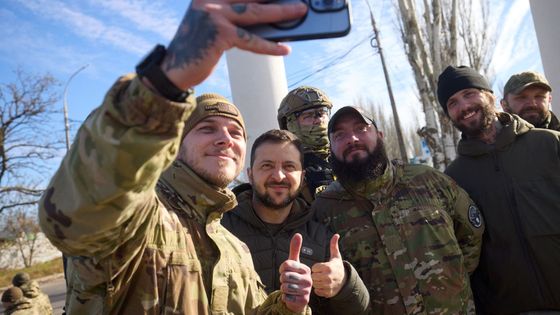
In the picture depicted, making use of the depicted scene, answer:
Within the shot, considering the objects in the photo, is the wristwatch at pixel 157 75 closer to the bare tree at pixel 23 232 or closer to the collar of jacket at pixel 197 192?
the collar of jacket at pixel 197 192

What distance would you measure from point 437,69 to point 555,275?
8.19 metres

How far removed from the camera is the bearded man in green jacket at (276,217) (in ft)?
7.15

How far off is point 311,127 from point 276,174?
121 centimetres

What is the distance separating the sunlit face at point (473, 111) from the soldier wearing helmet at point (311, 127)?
101 centimetres

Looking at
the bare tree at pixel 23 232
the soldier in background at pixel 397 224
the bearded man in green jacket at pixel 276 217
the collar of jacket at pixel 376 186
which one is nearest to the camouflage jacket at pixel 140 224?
the bearded man in green jacket at pixel 276 217

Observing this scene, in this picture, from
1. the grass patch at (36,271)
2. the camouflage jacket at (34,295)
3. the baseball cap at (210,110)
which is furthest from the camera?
the grass patch at (36,271)

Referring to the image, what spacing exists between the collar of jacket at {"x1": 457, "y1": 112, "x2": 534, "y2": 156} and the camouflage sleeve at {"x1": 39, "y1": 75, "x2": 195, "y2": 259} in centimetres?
244

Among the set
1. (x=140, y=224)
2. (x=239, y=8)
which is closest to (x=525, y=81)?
(x=239, y=8)

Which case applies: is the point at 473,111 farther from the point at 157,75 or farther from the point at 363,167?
the point at 157,75

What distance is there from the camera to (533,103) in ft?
12.1

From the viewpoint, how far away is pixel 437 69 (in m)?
9.87

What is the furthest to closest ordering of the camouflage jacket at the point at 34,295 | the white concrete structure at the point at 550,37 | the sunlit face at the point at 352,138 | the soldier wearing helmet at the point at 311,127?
the camouflage jacket at the point at 34,295 → the white concrete structure at the point at 550,37 → the soldier wearing helmet at the point at 311,127 → the sunlit face at the point at 352,138

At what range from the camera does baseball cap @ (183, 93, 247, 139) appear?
187 centimetres

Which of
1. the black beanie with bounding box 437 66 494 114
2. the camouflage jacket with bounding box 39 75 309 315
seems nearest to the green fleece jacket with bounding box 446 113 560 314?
the black beanie with bounding box 437 66 494 114
